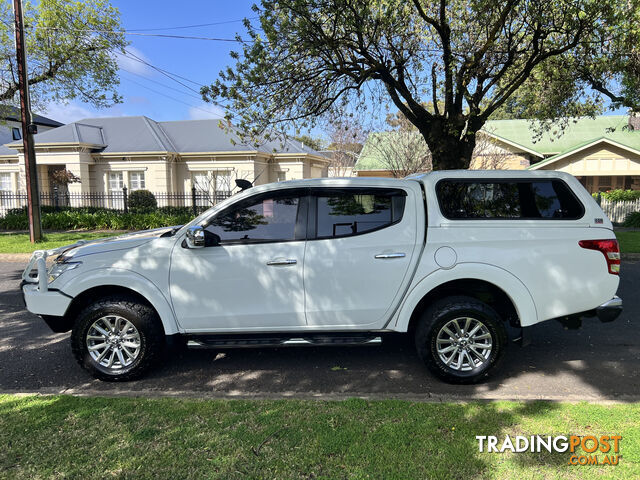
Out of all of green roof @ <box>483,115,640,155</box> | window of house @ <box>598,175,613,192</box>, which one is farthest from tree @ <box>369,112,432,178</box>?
window of house @ <box>598,175,613,192</box>

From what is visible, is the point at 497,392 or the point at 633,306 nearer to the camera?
the point at 497,392

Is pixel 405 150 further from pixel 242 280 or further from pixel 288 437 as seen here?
pixel 288 437

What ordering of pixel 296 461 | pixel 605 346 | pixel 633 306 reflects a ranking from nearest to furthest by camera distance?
pixel 296 461, pixel 605 346, pixel 633 306

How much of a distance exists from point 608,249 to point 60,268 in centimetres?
507

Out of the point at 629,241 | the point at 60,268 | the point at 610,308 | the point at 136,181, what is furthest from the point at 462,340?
the point at 136,181

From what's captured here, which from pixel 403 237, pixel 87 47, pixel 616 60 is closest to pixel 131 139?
pixel 87 47

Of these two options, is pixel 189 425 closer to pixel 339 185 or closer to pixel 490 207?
pixel 339 185

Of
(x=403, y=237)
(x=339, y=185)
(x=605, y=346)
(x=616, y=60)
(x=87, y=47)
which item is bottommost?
(x=605, y=346)

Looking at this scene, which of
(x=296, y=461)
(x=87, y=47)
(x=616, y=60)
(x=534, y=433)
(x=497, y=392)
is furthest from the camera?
(x=87, y=47)

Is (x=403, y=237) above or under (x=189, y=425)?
above

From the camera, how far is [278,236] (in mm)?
4156

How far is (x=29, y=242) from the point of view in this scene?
13922 millimetres

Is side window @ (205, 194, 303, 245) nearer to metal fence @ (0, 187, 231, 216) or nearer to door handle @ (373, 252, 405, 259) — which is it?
door handle @ (373, 252, 405, 259)

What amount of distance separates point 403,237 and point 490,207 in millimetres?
911
